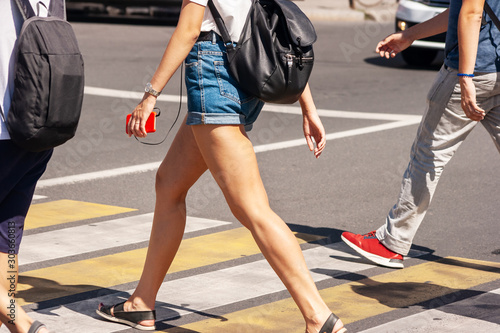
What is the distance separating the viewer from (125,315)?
4117mm

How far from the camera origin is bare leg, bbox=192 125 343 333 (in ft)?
12.0

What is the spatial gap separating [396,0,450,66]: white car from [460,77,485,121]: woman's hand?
31.9 feet

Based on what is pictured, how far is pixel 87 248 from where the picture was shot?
17.6ft

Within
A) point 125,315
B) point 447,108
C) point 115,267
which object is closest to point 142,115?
point 125,315

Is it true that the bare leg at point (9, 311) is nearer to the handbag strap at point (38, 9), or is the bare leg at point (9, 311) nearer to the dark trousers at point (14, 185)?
the dark trousers at point (14, 185)

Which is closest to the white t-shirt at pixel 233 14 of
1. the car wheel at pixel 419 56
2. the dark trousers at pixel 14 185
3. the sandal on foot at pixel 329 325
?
the dark trousers at pixel 14 185

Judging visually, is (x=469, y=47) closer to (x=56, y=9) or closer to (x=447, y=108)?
(x=447, y=108)

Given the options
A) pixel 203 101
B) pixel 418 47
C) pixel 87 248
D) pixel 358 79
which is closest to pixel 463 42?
pixel 203 101

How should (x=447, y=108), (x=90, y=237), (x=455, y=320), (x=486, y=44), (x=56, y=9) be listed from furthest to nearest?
(x=90, y=237), (x=447, y=108), (x=486, y=44), (x=455, y=320), (x=56, y=9)

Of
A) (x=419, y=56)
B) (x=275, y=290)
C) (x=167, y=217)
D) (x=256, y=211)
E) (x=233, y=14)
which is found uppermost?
(x=233, y=14)

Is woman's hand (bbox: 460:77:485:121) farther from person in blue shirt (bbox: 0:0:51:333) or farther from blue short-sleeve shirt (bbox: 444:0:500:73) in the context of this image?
person in blue shirt (bbox: 0:0:51:333)

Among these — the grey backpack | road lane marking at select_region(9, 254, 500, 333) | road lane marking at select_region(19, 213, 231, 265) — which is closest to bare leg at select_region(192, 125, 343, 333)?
road lane marking at select_region(9, 254, 500, 333)

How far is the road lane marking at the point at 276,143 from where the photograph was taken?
24.2ft

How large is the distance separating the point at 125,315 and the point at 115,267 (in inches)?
36.4
